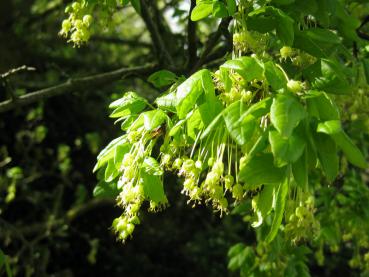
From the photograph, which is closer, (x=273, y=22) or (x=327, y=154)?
(x=327, y=154)

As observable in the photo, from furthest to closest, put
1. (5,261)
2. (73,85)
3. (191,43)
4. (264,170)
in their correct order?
(73,85)
(191,43)
(5,261)
(264,170)

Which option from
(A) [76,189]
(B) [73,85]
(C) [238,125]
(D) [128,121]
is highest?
(C) [238,125]

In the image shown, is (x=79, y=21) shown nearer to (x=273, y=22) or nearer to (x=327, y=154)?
(x=273, y=22)

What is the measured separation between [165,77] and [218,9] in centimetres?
39

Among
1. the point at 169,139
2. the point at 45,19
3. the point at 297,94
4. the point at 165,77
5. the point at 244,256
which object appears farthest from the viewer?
the point at 45,19

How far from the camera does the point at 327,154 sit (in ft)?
4.30

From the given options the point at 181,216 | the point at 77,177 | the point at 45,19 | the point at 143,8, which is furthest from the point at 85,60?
the point at 143,8

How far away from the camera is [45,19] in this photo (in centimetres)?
521

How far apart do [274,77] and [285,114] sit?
19 cm

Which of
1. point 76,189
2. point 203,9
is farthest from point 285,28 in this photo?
point 76,189

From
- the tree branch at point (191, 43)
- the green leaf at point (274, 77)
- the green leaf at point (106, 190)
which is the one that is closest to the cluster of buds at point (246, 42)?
the green leaf at point (274, 77)

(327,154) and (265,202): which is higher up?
(327,154)

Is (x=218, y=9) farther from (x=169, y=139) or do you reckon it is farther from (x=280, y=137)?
(x=280, y=137)

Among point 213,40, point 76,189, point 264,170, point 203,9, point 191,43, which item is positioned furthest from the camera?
point 76,189
